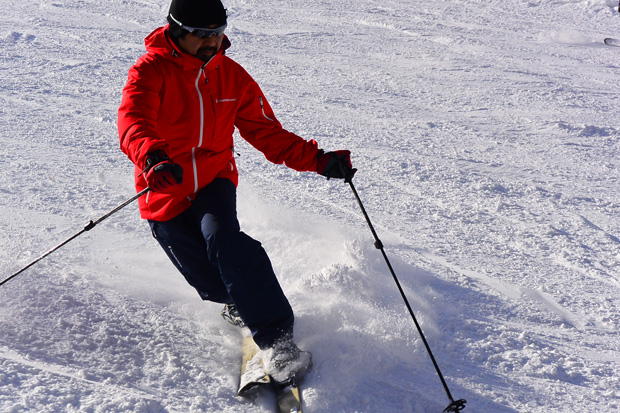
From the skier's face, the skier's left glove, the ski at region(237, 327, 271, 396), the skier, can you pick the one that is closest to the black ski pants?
the skier

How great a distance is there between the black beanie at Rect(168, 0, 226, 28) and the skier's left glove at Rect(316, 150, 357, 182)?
946mm

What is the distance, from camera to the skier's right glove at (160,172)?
2.39m

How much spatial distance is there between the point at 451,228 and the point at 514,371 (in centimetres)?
179

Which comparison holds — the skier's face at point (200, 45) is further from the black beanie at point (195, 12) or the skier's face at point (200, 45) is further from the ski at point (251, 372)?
the ski at point (251, 372)

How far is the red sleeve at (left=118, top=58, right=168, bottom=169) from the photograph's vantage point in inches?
99.1

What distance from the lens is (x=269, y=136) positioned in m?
3.28

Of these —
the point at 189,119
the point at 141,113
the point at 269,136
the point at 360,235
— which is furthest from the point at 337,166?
the point at 360,235

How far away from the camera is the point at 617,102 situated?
768 centimetres

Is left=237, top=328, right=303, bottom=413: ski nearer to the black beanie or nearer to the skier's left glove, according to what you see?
the skier's left glove

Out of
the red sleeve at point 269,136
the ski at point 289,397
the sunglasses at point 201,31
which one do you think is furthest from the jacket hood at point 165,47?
the ski at point 289,397

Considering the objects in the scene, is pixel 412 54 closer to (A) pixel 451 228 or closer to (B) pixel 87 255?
(A) pixel 451 228

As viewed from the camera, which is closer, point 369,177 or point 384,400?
point 384,400

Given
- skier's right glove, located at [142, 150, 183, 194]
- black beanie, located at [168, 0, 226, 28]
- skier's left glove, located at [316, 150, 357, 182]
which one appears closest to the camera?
skier's right glove, located at [142, 150, 183, 194]

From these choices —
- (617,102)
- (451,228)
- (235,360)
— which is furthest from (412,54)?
(235,360)
